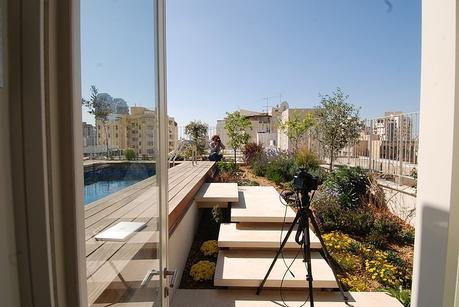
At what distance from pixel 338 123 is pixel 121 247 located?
7.69 meters

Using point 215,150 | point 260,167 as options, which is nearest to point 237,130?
point 215,150

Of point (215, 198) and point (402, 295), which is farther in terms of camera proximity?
point (215, 198)

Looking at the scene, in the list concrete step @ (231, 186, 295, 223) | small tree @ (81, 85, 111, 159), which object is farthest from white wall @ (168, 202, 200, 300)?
small tree @ (81, 85, 111, 159)

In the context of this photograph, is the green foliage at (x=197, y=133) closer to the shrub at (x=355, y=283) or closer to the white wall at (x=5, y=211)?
the shrub at (x=355, y=283)

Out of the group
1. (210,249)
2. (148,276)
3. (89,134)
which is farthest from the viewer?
(210,249)

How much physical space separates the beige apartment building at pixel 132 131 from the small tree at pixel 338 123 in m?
7.02

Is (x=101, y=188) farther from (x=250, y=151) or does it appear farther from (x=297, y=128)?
(x=297, y=128)

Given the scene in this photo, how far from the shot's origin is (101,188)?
2.67 ft

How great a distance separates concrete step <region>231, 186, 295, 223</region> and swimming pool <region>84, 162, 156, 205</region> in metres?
2.29

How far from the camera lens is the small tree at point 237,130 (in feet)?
36.8

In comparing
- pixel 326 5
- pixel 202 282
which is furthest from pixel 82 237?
pixel 326 5

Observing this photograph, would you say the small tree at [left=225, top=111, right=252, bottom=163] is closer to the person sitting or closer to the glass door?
the person sitting

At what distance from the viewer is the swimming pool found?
2.33ft

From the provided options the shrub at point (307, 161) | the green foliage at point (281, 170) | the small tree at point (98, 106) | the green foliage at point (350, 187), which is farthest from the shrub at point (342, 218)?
the small tree at point (98, 106)
